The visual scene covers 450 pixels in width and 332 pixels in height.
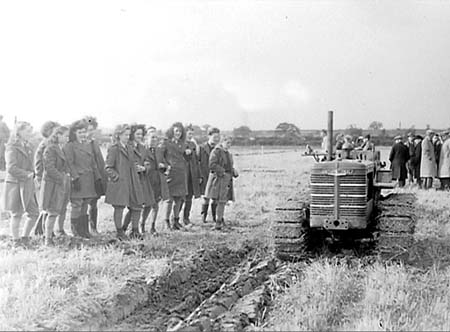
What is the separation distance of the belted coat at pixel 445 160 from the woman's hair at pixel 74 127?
1097cm

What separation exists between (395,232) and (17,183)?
5367 mm

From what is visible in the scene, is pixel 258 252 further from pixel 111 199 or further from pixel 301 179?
pixel 301 179

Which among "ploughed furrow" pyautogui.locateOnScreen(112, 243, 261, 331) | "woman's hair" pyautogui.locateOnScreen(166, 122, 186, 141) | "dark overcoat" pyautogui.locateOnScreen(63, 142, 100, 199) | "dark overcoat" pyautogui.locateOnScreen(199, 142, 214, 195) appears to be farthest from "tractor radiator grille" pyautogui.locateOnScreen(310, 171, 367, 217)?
"dark overcoat" pyautogui.locateOnScreen(199, 142, 214, 195)

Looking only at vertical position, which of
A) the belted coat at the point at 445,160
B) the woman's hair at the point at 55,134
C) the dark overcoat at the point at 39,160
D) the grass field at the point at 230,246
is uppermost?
the woman's hair at the point at 55,134

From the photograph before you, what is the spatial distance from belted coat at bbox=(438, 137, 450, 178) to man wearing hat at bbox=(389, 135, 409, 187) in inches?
54.8

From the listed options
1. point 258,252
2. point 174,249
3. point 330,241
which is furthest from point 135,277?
point 330,241

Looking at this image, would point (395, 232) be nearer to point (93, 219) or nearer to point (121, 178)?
point (121, 178)

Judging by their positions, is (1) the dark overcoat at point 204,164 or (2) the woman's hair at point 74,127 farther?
(1) the dark overcoat at point 204,164

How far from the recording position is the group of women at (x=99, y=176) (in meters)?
9.70

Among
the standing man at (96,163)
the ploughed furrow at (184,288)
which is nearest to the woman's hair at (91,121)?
the standing man at (96,163)

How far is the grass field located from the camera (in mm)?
6038

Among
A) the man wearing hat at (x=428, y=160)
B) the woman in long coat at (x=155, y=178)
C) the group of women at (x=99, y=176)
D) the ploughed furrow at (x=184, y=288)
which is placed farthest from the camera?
the man wearing hat at (x=428, y=160)

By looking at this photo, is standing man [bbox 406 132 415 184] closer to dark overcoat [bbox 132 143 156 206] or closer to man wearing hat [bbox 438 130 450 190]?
man wearing hat [bbox 438 130 450 190]

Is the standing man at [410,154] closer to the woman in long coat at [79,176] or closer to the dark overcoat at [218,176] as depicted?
the dark overcoat at [218,176]
